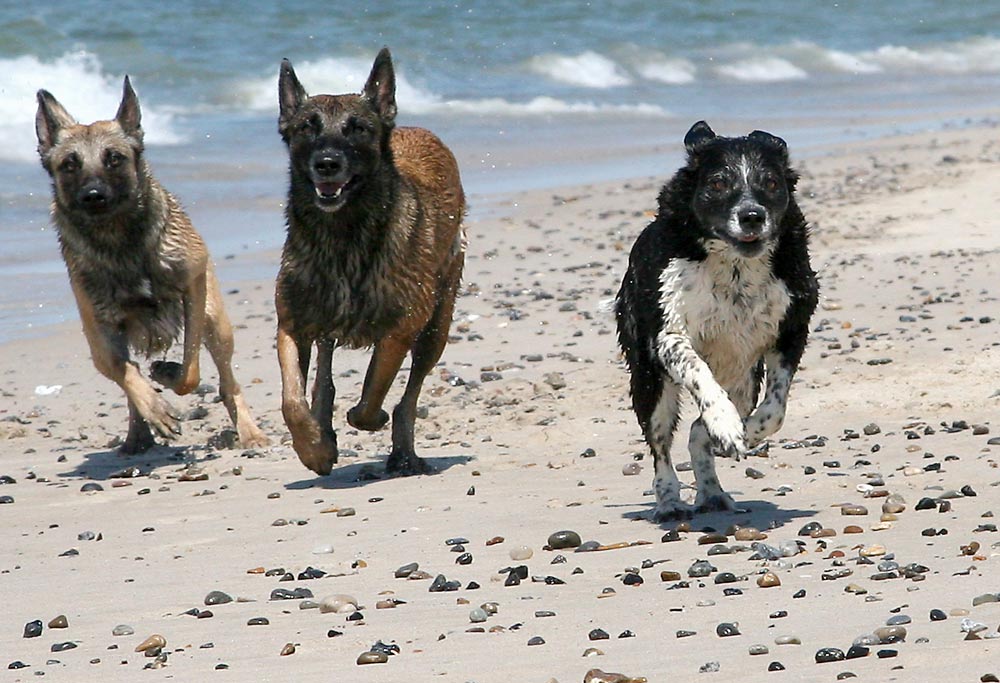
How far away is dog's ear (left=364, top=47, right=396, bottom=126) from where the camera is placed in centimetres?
806

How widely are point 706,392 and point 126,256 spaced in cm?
406

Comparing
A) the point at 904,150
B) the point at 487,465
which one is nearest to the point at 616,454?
the point at 487,465

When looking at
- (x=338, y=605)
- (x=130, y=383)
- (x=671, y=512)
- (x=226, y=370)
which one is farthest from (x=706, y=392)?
(x=226, y=370)

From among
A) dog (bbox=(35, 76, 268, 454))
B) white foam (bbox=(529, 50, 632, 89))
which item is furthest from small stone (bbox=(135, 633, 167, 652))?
white foam (bbox=(529, 50, 632, 89))

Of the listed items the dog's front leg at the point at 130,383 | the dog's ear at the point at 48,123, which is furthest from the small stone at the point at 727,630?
the dog's ear at the point at 48,123

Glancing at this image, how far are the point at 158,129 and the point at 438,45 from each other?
33.0ft

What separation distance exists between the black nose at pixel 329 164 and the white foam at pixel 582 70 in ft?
76.3

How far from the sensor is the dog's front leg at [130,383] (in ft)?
28.5

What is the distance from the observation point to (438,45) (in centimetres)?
3250

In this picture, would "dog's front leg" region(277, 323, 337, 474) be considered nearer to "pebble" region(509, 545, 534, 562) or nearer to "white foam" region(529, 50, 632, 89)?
"pebble" region(509, 545, 534, 562)

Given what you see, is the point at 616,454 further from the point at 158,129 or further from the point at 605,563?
the point at 158,129

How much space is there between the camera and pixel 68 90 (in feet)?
91.2

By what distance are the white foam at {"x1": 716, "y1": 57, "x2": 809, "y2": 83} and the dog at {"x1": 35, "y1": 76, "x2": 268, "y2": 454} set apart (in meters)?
25.2

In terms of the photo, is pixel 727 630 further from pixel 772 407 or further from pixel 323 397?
pixel 323 397
